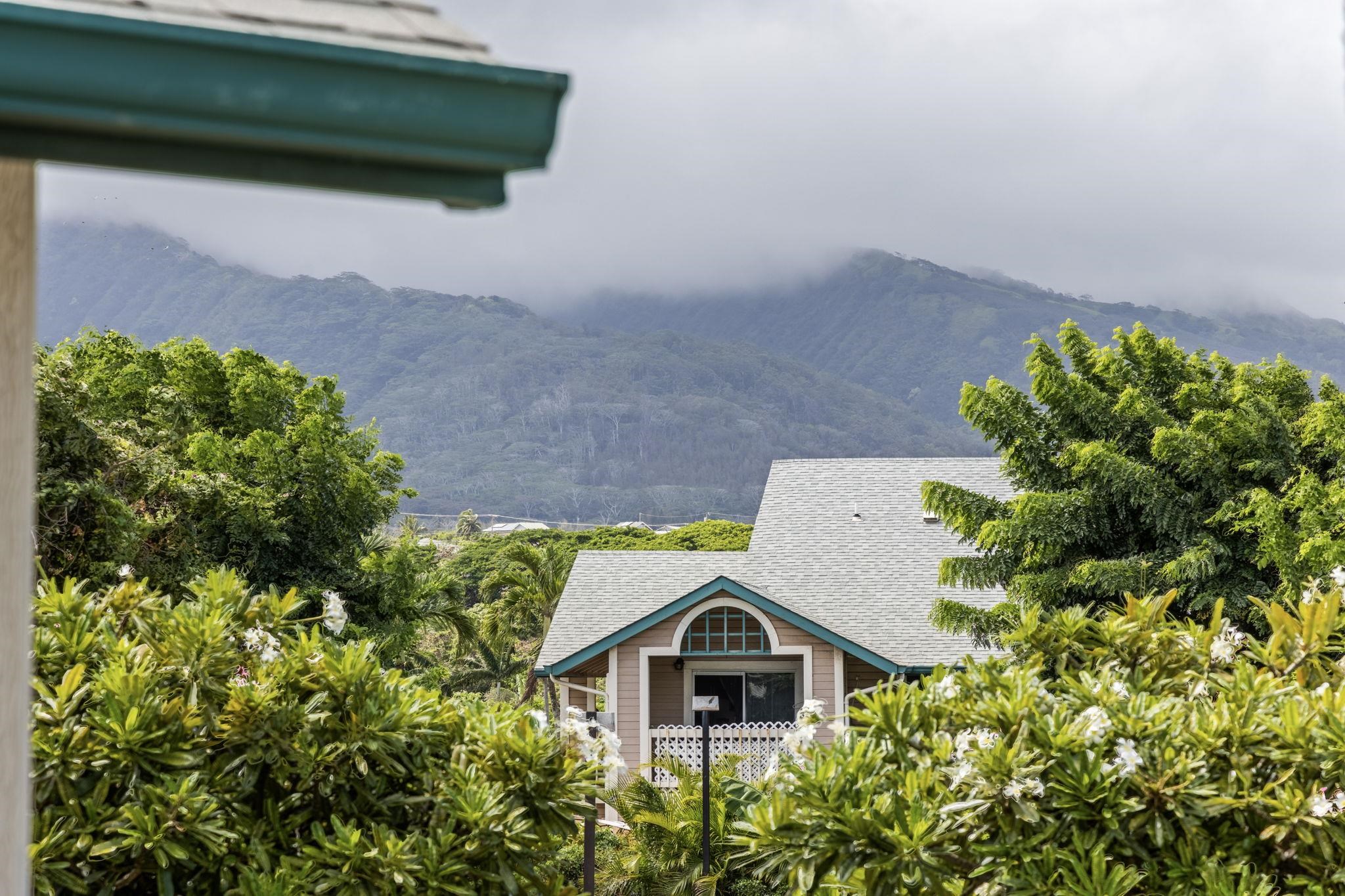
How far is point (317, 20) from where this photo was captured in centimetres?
136

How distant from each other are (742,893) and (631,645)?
5.56 meters

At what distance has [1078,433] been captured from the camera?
1539 centimetres

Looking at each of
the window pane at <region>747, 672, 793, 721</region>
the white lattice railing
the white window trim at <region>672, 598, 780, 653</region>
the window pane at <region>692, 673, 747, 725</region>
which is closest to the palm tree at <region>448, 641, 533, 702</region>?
the window pane at <region>692, 673, 747, 725</region>

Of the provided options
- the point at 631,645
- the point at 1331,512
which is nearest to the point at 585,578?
the point at 631,645

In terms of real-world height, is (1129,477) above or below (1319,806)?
above

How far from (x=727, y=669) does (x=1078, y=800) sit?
14.3 meters

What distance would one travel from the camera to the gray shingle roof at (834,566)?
1858 cm

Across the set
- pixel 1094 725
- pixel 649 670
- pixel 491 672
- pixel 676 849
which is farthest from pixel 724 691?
pixel 491 672

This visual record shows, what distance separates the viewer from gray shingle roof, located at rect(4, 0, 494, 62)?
1265mm

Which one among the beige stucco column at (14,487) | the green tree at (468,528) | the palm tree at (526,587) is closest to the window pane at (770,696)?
the palm tree at (526,587)

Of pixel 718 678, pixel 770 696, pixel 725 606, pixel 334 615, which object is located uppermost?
pixel 334 615

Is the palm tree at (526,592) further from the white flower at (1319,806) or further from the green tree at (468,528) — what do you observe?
the green tree at (468,528)

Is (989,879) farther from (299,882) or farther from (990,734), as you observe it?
(299,882)

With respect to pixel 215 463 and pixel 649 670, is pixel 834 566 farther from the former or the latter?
pixel 215 463
